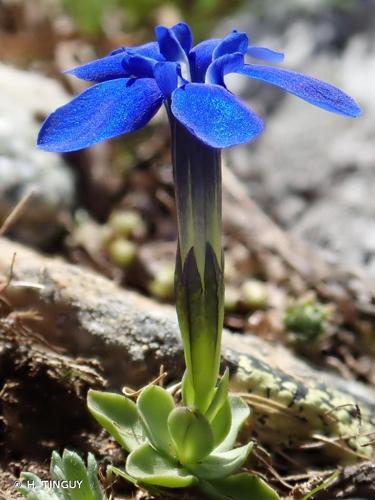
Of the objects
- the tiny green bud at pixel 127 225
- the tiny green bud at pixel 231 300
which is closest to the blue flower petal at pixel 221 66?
the tiny green bud at pixel 231 300

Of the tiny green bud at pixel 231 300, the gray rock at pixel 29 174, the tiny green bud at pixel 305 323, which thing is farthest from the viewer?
the gray rock at pixel 29 174

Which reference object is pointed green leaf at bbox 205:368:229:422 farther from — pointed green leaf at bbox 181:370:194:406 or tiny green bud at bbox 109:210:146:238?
tiny green bud at bbox 109:210:146:238

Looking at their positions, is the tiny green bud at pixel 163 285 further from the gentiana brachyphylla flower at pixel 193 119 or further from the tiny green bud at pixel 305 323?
the gentiana brachyphylla flower at pixel 193 119

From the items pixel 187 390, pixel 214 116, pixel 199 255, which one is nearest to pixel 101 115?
pixel 214 116

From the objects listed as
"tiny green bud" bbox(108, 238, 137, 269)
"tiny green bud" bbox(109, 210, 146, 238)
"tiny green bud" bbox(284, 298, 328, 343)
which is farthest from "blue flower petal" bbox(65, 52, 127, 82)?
"tiny green bud" bbox(109, 210, 146, 238)

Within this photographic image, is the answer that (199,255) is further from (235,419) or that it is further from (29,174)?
(29,174)

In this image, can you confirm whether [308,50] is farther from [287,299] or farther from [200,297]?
[200,297]
